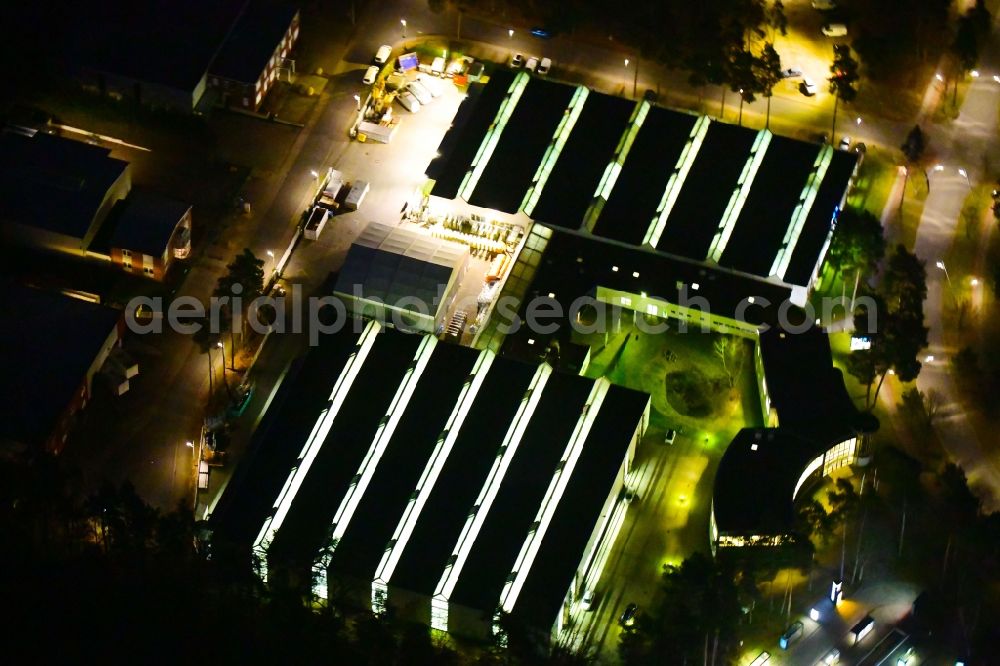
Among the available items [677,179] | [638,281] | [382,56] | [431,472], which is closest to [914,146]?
[677,179]

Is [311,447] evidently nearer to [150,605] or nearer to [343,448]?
[343,448]

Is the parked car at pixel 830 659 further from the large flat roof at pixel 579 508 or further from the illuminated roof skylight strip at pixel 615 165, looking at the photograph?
the illuminated roof skylight strip at pixel 615 165

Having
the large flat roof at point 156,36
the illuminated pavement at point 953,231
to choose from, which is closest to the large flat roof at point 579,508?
the illuminated pavement at point 953,231

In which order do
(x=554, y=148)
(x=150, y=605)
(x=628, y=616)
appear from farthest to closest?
(x=554, y=148) → (x=628, y=616) → (x=150, y=605)

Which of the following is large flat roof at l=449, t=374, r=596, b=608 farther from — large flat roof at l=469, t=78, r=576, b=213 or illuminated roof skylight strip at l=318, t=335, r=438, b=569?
large flat roof at l=469, t=78, r=576, b=213

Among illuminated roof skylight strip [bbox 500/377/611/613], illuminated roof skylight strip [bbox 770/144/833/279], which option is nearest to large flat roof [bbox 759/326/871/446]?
illuminated roof skylight strip [bbox 770/144/833/279]

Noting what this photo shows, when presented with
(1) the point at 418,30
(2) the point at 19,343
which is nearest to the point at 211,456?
(2) the point at 19,343
